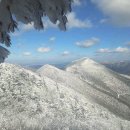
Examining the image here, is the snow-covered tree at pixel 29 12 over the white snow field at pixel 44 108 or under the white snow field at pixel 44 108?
under

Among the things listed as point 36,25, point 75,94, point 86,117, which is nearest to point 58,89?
point 75,94

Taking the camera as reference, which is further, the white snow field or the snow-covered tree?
the white snow field

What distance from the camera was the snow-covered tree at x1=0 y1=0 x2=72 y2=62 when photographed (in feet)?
26.0

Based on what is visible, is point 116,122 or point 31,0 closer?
point 31,0

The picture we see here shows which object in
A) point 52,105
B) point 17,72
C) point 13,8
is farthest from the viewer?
point 17,72

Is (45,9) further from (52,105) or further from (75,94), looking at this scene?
(75,94)

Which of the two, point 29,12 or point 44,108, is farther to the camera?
point 44,108

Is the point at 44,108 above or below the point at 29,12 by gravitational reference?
above

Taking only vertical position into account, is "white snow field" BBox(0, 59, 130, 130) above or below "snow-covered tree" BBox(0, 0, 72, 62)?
above

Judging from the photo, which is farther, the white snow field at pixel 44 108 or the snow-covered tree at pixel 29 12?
the white snow field at pixel 44 108

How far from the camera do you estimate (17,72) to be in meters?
147

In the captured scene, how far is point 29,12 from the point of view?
819 centimetres

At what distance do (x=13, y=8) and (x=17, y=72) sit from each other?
14053 cm

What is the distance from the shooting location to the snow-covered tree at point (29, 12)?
7.93m
